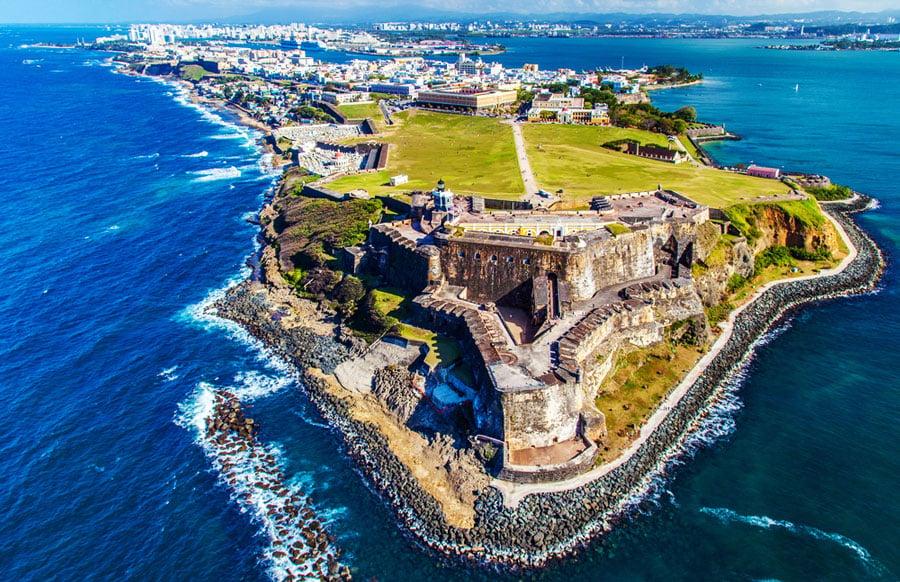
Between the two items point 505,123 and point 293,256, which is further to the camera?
point 505,123

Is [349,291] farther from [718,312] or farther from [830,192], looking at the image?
[830,192]

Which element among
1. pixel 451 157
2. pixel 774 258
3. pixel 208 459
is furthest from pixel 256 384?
pixel 451 157

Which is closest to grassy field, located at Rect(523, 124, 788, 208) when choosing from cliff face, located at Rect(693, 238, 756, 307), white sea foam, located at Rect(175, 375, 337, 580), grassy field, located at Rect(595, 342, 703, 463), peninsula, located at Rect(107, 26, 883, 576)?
peninsula, located at Rect(107, 26, 883, 576)

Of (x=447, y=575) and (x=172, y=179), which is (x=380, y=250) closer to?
(x=447, y=575)

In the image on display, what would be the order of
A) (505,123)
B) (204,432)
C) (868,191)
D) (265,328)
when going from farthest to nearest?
(505,123)
(868,191)
(265,328)
(204,432)

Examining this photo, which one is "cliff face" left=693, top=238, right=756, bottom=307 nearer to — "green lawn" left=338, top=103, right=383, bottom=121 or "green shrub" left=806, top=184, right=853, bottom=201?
"green shrub" left=806, top=184, right=853, bottom=201

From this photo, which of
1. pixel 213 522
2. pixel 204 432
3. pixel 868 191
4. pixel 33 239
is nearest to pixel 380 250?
pixel 204 432

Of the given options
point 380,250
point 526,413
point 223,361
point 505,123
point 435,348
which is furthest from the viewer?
point 505,123
